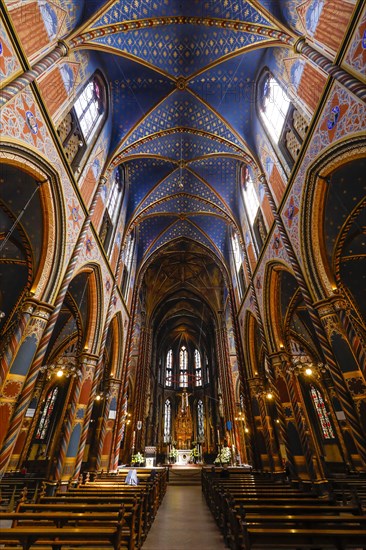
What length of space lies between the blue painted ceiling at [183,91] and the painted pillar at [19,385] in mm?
8353

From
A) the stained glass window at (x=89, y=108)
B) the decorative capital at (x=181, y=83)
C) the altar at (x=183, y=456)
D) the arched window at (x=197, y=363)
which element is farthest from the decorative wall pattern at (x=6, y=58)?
the arched window at (x=197, y=363)

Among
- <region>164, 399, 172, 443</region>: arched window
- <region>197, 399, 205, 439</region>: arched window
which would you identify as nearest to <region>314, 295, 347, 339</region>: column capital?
<region>197, 399, 205, 439</region>: arched window

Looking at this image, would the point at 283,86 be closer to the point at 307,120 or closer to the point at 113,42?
the point at 307,120

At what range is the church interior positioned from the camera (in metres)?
7.02

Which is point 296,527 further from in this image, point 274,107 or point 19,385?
point 274,107

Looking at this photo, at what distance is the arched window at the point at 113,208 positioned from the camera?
1320cm

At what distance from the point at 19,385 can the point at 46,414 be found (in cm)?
1570

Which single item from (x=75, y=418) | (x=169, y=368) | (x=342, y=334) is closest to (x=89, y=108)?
(x=75, y=418)

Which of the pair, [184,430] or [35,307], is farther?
[184,430]

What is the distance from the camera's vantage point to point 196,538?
5.40m

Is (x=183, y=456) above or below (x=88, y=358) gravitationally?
below

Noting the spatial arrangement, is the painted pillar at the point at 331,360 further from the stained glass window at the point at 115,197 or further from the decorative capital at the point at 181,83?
the stained glass window at the point at 115,197

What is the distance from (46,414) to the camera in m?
19.7

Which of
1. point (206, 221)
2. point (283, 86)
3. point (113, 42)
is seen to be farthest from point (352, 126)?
point (206, 221)
